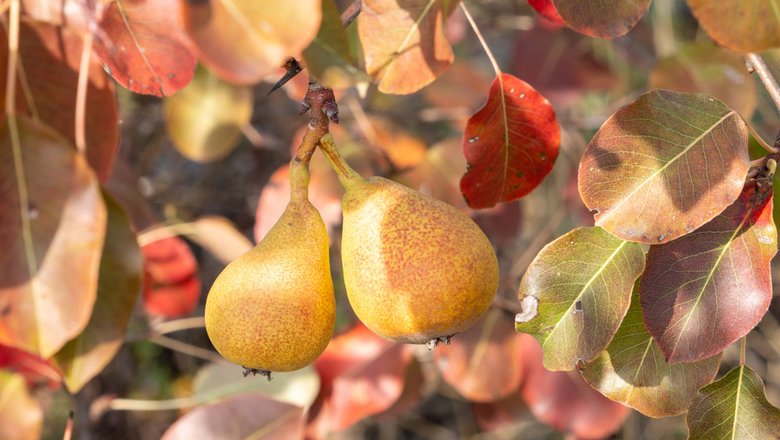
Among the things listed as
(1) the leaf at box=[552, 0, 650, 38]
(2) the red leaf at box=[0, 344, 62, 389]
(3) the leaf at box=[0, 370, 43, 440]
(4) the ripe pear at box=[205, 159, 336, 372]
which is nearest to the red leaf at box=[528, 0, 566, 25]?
(1) the leaf at box=[552, 0, 650, 38]

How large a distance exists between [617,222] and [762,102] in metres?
1.85

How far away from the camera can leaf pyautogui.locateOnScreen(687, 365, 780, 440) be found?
2.78ft

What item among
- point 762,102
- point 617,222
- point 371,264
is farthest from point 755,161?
point 762,102

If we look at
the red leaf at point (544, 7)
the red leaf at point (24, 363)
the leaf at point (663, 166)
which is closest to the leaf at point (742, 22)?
the leaf at point (663, 166)

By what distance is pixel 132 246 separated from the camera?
3.49 ft

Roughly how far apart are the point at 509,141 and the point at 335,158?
206mm

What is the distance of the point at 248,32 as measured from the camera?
0.61 meters

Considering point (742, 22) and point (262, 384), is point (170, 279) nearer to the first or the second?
point (262, 384)

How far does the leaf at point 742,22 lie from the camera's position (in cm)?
68

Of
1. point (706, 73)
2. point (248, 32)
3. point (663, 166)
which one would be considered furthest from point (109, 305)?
point (706, 73)

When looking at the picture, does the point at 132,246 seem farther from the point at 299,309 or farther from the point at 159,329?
the point at 159,329

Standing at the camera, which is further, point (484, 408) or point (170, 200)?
point (170, 200)

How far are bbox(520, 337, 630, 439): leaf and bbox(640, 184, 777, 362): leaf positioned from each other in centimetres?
78

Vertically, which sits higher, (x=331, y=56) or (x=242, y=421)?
(x=331, y=56)
